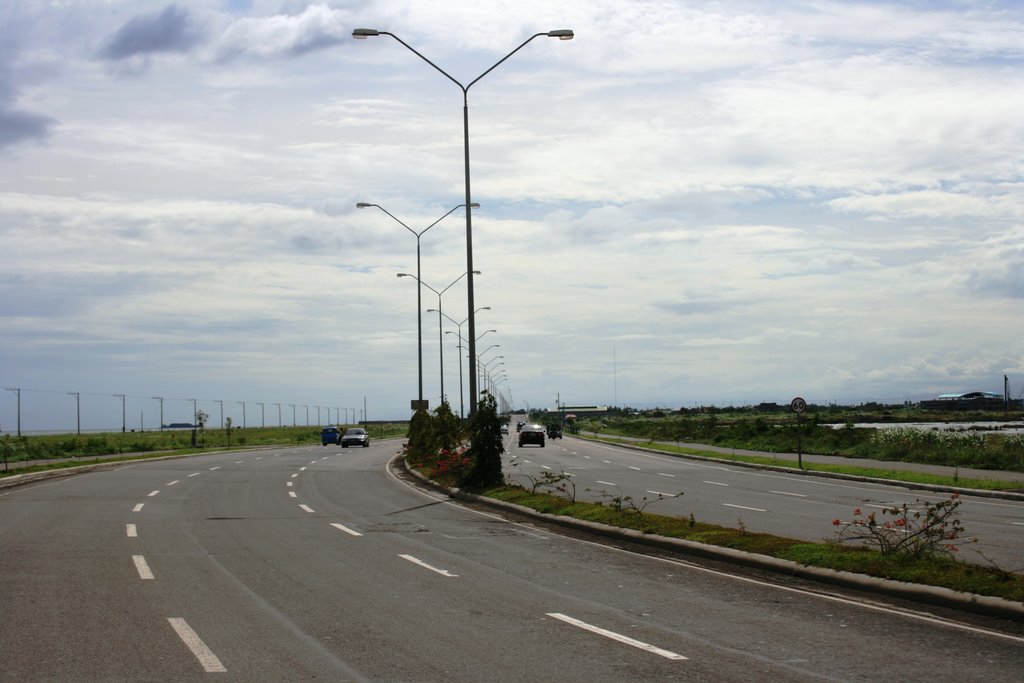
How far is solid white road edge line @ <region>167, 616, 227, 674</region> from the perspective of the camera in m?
8.06

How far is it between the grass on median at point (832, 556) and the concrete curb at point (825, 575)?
0.14 m

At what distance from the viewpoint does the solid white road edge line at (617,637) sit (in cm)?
863

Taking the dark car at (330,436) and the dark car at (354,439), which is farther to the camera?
the dark car at (330,436)

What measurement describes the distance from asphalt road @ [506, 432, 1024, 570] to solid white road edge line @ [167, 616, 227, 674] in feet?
29.2

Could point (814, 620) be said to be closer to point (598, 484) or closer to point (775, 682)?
point (775, 682)

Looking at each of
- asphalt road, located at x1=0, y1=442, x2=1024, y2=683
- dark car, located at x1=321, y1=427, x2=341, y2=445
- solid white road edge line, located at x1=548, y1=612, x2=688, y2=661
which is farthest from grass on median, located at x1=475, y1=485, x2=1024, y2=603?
dark car, located at x1=321, y1=427, x2=341, y2=445

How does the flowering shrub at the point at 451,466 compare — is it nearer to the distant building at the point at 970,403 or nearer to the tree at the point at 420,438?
the tree at the point at 420,438

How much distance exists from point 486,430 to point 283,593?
15.8 meters

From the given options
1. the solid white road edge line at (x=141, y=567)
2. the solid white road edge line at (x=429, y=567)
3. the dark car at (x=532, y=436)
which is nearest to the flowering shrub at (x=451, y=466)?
the solid white road edge line at (x=429, y=567)

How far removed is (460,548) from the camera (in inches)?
639

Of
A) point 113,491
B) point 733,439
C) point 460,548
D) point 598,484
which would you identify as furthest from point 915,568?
point 733,439

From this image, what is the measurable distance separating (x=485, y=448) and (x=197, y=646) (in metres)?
18.5

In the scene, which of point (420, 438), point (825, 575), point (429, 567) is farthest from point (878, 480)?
point (429, 567)

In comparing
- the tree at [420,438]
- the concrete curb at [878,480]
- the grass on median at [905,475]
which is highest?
the tree at [420,438]
